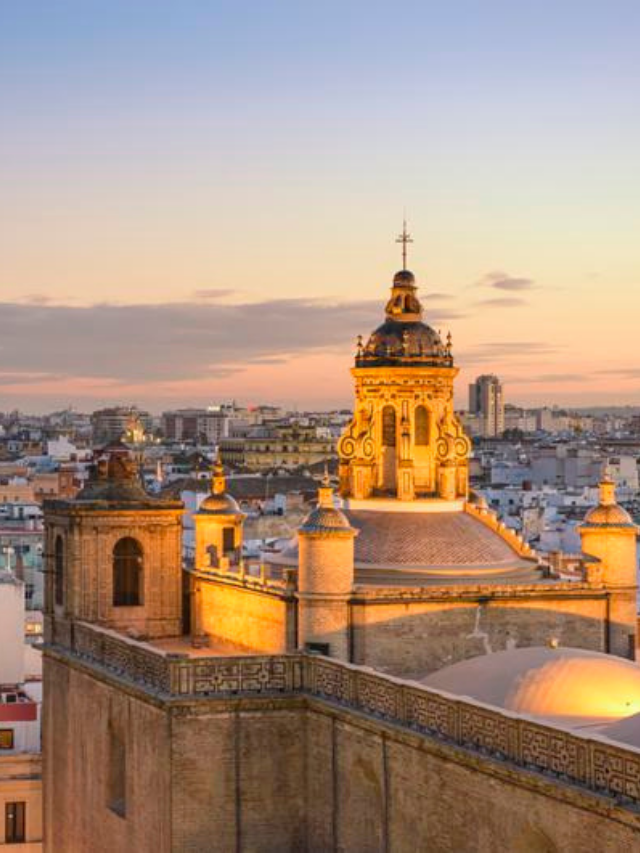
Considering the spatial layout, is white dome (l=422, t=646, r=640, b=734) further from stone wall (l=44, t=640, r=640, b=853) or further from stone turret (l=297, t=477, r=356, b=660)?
stone turret (l=297, t=477, r=356, b=660)

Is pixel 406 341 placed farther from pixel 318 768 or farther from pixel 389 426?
pixel 318 768

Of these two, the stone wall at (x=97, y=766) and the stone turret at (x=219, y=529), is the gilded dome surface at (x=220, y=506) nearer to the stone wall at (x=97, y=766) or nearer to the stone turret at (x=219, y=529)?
the stone turret at (x=219, y=529)

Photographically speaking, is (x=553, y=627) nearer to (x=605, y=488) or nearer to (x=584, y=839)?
(x=605, y=488)

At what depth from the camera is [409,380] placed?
28891 mm

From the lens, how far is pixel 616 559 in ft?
89.9

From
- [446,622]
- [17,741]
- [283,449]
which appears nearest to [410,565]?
[446,622]

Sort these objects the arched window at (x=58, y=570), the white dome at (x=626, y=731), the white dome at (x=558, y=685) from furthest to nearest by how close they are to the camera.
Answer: the arched window at (x=58, y=570) → the white dome at (x=558, y=685) → the white dome at (x=626, y=731)

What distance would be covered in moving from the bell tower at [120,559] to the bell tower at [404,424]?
327 cm

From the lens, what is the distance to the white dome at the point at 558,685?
21141 mm

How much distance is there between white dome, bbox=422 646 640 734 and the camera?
69.4 feet

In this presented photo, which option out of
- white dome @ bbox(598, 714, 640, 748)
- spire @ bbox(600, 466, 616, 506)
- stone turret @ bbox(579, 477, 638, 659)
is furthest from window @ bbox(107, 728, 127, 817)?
white dome @ bbox(598, 714, 640, 748)

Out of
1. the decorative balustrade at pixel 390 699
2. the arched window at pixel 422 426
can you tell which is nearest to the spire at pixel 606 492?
the arched window at pixel 422 426

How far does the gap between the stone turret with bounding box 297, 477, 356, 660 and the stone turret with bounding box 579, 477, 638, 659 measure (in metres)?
4.18

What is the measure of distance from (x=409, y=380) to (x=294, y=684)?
6651 mm
